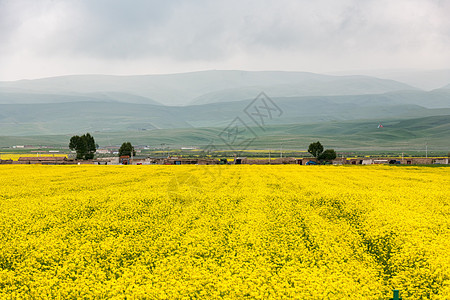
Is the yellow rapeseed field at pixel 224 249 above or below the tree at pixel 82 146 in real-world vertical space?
below

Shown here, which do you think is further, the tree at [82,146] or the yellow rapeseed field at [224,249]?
the tree at [82,146]

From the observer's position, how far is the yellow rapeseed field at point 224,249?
9094 millimetres

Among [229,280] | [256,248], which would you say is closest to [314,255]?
[256,248]

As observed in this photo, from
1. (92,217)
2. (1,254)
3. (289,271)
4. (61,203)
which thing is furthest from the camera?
(61,203)

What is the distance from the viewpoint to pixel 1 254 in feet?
39.1

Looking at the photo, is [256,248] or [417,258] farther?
[256,248]

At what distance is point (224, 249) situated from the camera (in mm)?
12258

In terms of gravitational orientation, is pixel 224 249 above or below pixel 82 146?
below

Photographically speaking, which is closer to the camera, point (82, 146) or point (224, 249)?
point (224, 249)

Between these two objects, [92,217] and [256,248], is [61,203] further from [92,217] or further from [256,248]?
[256,248]

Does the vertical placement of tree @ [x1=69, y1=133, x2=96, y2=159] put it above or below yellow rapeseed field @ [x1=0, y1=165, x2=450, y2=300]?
above

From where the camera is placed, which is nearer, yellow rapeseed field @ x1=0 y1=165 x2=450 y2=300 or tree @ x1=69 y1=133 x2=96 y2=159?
yellow rapeseed field @ x1=0 y1=165 x2=450 y2=300

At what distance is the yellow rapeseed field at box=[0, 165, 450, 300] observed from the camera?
909 cm

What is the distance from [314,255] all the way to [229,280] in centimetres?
340
